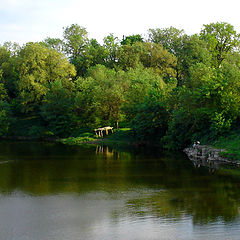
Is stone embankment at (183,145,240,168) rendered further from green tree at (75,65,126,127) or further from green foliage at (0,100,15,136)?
green foliage at (0,100,15,136)

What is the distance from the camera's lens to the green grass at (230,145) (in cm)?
3303

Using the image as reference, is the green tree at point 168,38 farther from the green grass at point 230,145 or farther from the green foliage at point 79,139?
the green grass at point 230,145

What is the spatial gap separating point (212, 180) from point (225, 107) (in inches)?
490

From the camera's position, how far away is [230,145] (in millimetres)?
34312

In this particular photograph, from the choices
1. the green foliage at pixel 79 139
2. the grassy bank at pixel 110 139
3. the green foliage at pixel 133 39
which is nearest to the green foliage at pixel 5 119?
the green foliage at pixel 79 139

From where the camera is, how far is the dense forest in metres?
39.3

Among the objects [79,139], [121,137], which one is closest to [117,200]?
[121,137]

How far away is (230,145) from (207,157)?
2.68m

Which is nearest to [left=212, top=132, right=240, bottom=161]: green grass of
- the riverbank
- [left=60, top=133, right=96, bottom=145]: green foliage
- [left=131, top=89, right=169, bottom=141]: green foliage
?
[left=131, top=89, right=169, bottom=141]: green foliage

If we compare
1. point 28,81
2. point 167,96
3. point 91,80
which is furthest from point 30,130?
point 167,96

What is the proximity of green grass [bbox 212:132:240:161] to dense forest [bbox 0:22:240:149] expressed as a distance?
3.53 ft

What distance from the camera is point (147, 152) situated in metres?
43.0

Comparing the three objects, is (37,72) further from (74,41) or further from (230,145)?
(230,145)

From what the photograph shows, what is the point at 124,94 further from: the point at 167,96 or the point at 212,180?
the point at 212,180
